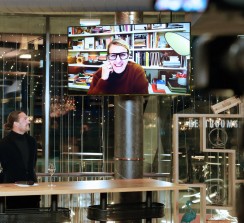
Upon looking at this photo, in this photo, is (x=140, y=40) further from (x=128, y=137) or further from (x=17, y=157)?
(x=17, y=157)

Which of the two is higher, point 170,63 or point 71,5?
point 71,5

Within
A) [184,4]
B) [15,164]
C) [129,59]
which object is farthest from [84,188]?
[184,4]

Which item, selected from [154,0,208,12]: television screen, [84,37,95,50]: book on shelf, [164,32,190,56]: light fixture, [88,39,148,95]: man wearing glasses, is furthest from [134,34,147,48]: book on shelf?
[154,0,208,12]: television screen

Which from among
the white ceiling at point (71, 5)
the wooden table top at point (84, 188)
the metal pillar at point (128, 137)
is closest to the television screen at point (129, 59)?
the white ceiling at point (71, 5)

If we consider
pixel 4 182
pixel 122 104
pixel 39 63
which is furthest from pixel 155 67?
pixel 39 63

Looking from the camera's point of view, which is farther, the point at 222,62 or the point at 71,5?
the point at 71,5

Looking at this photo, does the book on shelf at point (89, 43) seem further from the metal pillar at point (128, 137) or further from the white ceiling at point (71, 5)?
the metal pillar at point (128, 137)

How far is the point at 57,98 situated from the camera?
26.1 feet

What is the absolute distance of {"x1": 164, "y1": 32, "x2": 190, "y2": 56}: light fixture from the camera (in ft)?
18.9

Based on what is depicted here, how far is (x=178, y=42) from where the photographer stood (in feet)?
18.9

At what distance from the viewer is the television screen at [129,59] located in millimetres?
5793

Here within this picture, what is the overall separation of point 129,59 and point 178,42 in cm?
58

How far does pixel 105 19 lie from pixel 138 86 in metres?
2.53

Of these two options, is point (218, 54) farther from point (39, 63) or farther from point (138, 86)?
point (39, 63)
